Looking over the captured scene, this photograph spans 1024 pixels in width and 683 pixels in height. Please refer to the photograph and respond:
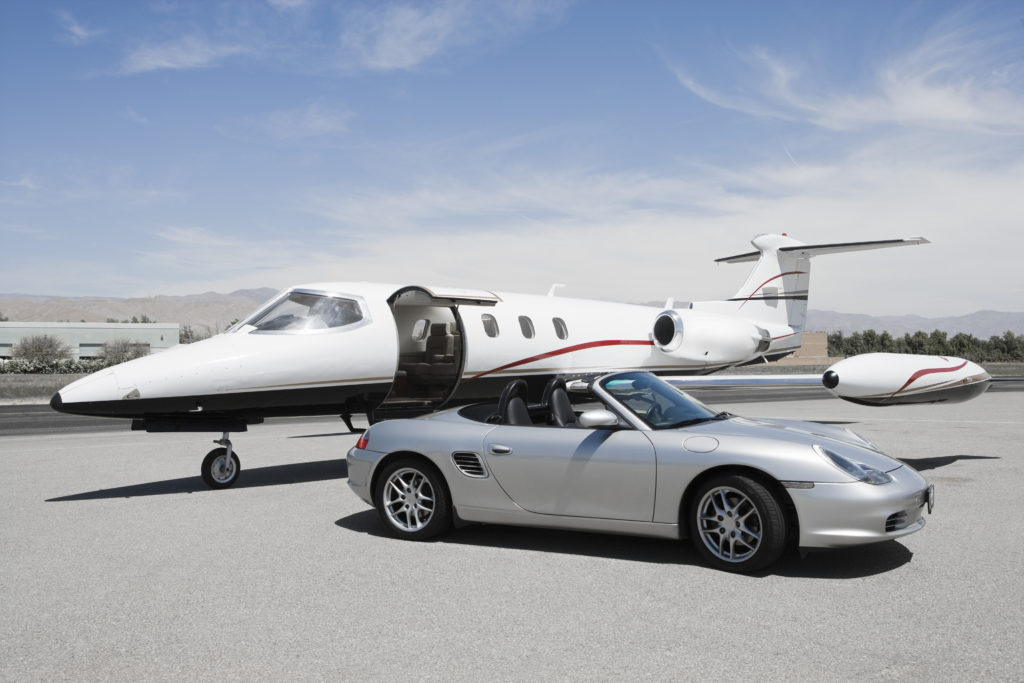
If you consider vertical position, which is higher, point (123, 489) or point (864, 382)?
point (864, 382)

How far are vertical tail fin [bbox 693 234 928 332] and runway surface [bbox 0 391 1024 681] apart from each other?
39.2ft

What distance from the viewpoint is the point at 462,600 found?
5297 millimetres

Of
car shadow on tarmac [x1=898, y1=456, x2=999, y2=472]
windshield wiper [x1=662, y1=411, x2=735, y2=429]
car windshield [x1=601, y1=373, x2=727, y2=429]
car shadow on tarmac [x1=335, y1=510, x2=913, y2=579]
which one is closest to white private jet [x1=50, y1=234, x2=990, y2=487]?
car shadow on tarmac [x1=898, y1=456, x2=999, y2=472]

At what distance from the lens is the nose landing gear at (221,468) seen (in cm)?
977

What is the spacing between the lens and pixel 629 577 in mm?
5789

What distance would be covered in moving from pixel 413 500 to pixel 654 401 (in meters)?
2.12

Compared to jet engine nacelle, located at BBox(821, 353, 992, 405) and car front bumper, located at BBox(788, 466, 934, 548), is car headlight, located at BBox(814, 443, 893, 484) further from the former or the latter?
jet engine nacelle, located at BBox(821, 353, 992, 405)

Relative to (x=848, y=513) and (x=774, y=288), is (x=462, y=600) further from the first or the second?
(x=774, y=288)

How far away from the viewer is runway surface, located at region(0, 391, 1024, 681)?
165 inches

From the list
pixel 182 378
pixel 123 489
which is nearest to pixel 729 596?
pixel 182 378

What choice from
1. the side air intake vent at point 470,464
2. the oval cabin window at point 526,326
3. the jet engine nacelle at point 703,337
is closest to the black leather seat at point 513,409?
the side air intake vent at point 470,464

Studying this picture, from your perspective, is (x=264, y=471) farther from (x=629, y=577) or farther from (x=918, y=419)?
(x=918, y=419)

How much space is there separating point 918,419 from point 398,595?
16.7 m

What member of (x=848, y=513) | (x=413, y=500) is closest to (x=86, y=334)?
(x=413, y=500)
